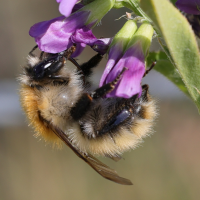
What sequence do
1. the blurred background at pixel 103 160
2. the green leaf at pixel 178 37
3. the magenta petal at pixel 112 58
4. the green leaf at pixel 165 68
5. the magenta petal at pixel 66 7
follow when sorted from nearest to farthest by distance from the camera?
the green leaf at pixel 178 37 < the magenta petal at pixel 66 7 < the magenta petal at pixel 112 58 < the green leaf at pixel 165 68 < the blurred background at pixel 103 160

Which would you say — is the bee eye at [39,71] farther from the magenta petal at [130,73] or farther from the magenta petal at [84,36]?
the magenta petal at [130,73]

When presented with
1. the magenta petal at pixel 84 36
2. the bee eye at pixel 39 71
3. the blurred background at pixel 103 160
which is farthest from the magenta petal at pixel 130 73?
the blurred background at pixel 103 160

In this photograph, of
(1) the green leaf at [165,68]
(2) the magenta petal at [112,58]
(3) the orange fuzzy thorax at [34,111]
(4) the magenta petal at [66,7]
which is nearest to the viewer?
(4) the magenta petal at [66,7]

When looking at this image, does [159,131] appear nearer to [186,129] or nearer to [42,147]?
[186,129]

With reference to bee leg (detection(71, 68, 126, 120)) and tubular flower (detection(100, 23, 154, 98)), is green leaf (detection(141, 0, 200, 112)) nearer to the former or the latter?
tubular flower (detection(100, 23, 154, 98))

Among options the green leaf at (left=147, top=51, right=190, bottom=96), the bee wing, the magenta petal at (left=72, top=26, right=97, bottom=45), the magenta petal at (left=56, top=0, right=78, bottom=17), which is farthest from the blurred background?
the magenta petal at (left=56, top=0, right=78, bottom=17)

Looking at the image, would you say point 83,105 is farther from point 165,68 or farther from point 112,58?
point 165,68

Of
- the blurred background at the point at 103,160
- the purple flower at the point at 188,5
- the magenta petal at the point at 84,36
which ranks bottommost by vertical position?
the blurred background at the point at 103,160
